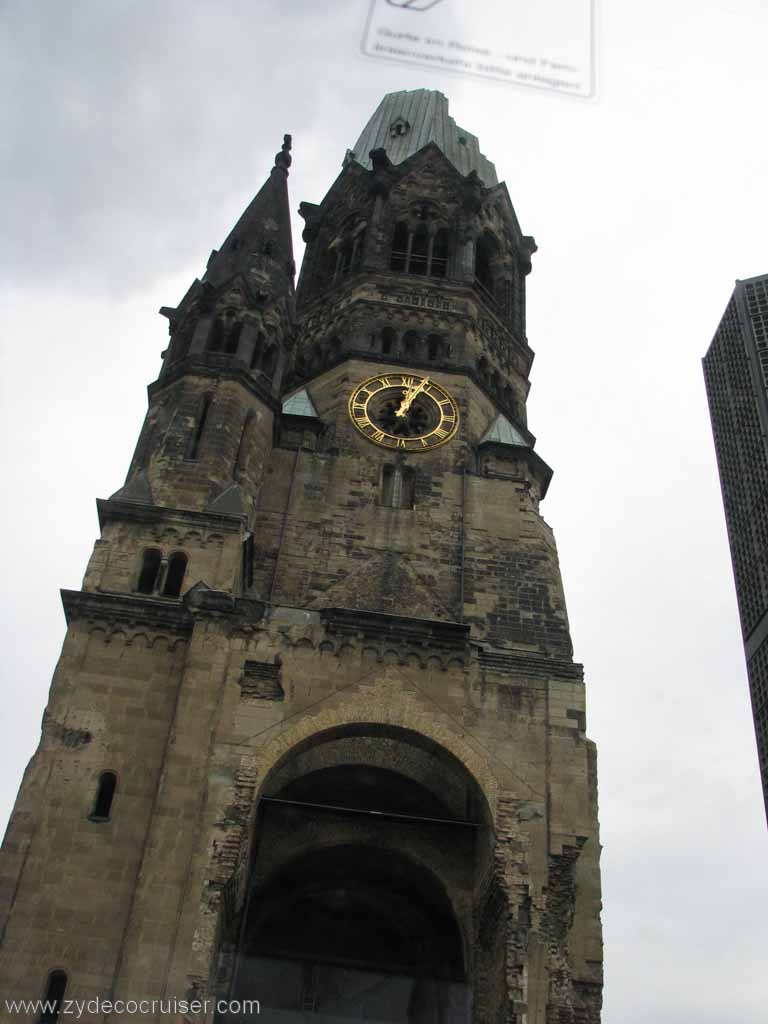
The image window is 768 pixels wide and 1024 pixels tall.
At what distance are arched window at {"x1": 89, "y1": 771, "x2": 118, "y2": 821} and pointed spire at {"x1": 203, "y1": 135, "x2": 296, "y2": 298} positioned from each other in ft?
52.6

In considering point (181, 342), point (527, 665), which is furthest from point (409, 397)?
point (527, 665)

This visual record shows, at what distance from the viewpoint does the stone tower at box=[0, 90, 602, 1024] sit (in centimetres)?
2041

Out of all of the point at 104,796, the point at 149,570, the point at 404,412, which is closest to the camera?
the point at 104,796

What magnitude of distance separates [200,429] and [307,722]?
9.36m

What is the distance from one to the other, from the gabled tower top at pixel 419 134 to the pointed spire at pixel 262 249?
857 cm

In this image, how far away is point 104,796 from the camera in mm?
21719

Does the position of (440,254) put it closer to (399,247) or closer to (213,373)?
(399,247)

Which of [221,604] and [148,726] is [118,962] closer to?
[148,726]

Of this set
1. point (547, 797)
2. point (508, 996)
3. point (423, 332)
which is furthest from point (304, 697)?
point (423, 332)

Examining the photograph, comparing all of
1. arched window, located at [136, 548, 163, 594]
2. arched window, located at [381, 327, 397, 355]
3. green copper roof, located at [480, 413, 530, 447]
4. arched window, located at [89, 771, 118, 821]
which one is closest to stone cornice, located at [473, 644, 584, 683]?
arched window, located at [136, 548, 163, 594]

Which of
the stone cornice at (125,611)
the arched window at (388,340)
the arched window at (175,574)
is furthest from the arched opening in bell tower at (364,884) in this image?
the arched window at (388,340)

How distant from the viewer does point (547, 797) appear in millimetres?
22516

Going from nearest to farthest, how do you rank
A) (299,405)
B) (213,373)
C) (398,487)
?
1. (213,373)
2. (398,487)
3. (299,405)

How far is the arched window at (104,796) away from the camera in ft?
69.9
